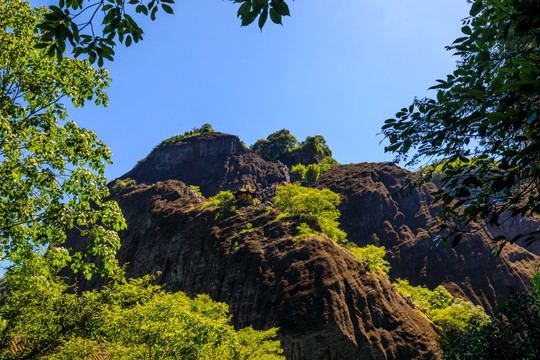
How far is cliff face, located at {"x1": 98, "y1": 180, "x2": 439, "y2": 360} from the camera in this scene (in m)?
21.8

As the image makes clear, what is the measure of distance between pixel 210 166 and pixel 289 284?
59147 millimetres

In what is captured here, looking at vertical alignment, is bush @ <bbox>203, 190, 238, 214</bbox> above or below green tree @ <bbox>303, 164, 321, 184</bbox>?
below

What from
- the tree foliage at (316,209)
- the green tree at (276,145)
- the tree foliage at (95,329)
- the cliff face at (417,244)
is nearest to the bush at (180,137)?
the green tree at (276,145)

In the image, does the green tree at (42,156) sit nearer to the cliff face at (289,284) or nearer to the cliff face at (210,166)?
the cliff face at (289,284)

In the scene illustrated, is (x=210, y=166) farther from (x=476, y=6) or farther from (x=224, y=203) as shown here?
(x=476, y=6)

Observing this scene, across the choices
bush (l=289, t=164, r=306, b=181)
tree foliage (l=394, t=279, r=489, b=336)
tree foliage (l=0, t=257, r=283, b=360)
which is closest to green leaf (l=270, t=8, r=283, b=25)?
tree foliage (l=0, t=257, r=283, b=360)

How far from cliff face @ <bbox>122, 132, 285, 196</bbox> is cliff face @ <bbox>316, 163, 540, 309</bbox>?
17212mm

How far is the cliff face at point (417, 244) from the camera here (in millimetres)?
46781

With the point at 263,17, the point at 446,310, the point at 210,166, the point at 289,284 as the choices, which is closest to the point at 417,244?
the point at 446,310

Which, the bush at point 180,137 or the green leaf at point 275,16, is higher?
the bush at point 180,137

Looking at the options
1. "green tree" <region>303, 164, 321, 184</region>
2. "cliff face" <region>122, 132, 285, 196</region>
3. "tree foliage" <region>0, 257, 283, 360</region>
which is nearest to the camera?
"tree foliage" <region>0, 257, 283, 360</region>

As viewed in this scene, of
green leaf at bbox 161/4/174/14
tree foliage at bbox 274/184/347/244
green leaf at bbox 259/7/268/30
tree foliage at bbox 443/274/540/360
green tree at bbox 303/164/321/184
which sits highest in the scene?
green tree at bbox 303/164/321/184

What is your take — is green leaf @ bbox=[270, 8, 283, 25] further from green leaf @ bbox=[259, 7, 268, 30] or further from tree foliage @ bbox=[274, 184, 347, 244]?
tree foliage @ bbox=[274, 184, 347, 244]

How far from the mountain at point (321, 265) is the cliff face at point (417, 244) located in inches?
7.3
